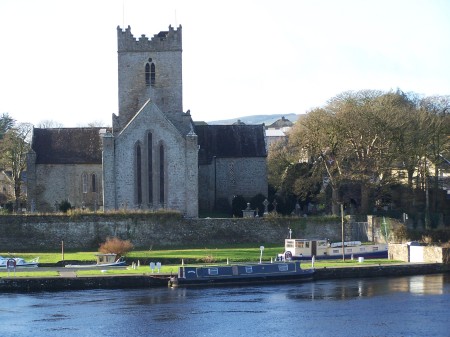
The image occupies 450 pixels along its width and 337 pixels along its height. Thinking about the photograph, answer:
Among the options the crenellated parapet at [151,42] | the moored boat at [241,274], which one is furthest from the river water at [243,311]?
the crenellated parapet at [151,42]

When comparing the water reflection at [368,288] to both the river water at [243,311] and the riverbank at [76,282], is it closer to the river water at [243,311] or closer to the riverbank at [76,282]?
the river water at [243,311]

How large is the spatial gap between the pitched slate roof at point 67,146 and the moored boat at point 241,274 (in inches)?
1011

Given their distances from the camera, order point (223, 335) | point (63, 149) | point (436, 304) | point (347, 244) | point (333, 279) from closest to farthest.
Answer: point (223, 335)
point (436, 304)
point (333, 279)
point (347, 244)
point (63, 149)

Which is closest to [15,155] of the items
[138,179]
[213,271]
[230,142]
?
[138,179]

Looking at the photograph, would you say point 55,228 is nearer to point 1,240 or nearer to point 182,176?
point 1,240

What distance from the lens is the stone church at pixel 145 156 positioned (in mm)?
76812

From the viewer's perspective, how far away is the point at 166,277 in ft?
191

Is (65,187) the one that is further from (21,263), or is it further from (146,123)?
(21,263)

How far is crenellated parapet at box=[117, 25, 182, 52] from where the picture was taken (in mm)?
79062

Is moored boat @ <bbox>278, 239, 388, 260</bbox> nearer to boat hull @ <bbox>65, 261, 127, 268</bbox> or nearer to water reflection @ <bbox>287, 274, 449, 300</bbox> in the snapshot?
water reflection @ <bbox>287, 274, 449, 300</bbox>

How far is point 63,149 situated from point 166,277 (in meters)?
27.9

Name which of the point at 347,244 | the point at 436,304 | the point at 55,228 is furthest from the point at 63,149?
the point at 436,304

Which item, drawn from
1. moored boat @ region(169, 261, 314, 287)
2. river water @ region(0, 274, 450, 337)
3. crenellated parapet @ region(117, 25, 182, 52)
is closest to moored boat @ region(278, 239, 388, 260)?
moored boat @ region(169, 261, 314, 287)

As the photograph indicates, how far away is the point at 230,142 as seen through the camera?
86562 mm
